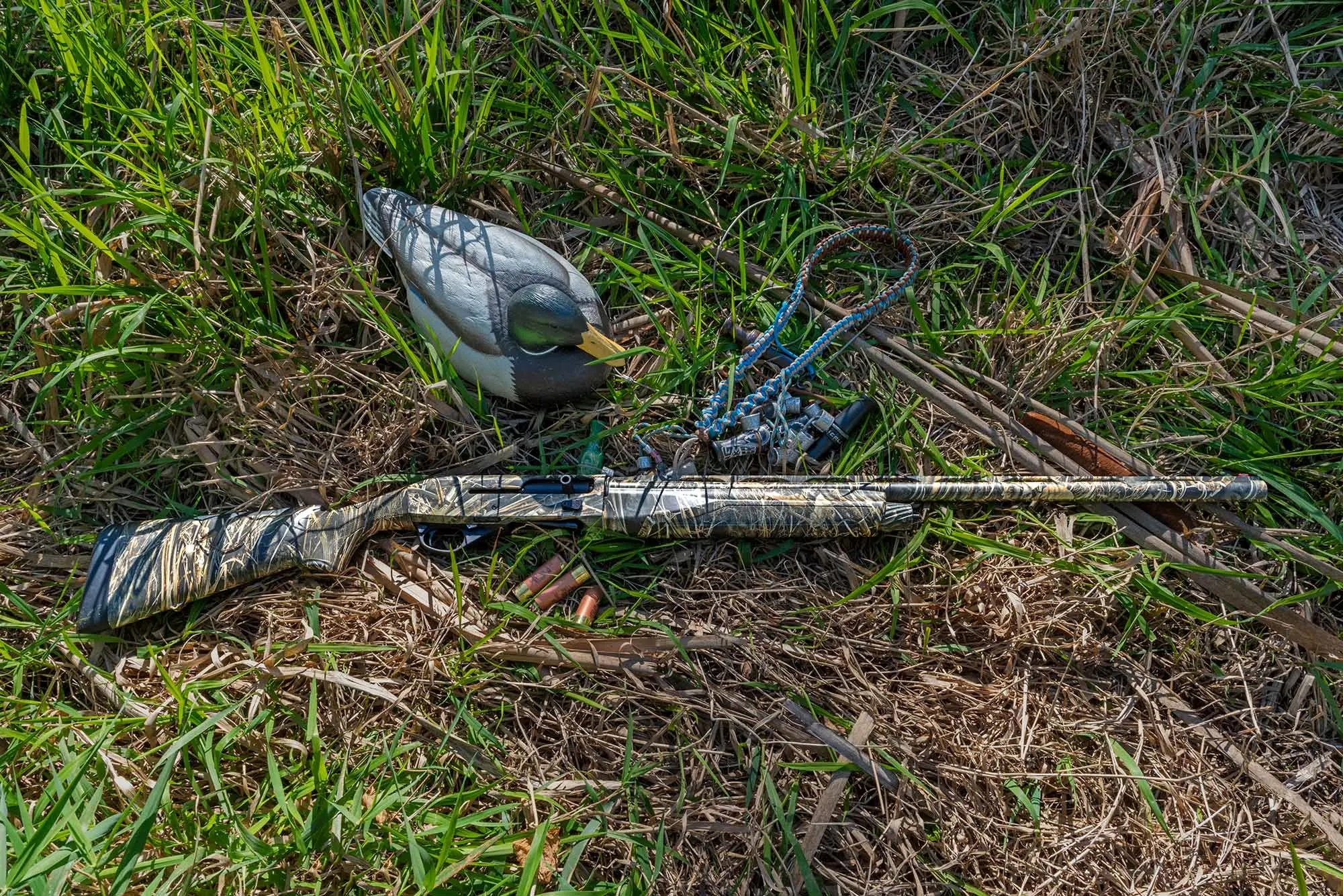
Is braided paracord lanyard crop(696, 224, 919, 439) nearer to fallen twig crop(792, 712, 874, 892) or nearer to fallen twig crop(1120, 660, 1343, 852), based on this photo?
fallen twig crop(792, 712, 874, 892)

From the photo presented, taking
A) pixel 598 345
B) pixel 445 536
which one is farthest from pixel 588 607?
pixel 598 345

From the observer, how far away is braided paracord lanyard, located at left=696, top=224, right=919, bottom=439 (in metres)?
2.80

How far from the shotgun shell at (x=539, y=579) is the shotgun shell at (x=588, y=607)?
12 centimetres

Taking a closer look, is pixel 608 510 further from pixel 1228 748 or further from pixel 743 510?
pixel 1228 748

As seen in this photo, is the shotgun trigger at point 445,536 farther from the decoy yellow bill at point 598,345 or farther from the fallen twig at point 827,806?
the fallen twig at point 827,806

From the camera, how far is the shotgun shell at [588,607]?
2.65 meters

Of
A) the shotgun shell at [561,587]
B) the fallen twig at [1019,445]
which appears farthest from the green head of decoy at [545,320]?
the shotgun shell at [561,587]

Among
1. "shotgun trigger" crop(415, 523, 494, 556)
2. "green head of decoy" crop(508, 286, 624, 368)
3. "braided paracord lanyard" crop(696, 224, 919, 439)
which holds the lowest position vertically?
"shotgun trigger" crop(415, 523, 494, 556)

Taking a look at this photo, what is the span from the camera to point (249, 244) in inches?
110

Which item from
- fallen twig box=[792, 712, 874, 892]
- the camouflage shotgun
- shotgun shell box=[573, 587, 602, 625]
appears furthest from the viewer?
shotgun shell box=[573, 587, 602, 625]

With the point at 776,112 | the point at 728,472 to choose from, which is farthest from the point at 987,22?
the point at 728,472

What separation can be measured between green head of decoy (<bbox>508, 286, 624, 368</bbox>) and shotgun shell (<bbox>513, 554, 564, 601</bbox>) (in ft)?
2.29

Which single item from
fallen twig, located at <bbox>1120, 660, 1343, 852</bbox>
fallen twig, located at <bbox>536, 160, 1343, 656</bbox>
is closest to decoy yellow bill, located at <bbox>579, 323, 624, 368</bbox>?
fallen twig, located at <bbox>536, 160, 1343, 656</bbox>

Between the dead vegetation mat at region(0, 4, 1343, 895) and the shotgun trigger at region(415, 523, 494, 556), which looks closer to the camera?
the dead vegetation mat at region(0, 4, 1343, 895)
